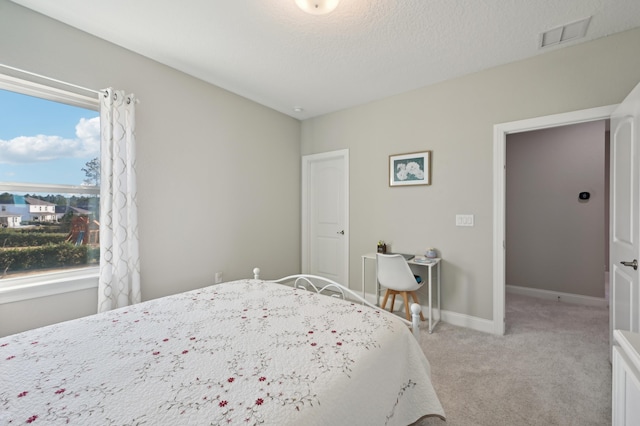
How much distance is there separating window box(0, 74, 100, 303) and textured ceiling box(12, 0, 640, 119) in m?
0.63

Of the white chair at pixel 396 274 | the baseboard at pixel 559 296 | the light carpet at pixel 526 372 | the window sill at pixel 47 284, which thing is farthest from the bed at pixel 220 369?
the baseboard at pixel 559 296

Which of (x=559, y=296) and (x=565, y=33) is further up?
(x=565, y=33)

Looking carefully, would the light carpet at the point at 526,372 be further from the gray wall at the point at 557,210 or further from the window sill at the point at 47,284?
the window sill at the point at 47,284

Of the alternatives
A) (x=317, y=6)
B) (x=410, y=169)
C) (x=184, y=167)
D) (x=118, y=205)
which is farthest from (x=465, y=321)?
(x=118, y=205)

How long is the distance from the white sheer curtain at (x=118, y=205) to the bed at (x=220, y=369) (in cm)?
66

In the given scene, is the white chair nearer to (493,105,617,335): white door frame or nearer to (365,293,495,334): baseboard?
(365,293,495,334): baseboard

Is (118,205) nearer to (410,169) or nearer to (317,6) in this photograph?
(317,6)

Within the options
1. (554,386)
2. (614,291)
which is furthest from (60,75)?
(614,291)

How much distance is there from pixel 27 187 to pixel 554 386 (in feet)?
13.1

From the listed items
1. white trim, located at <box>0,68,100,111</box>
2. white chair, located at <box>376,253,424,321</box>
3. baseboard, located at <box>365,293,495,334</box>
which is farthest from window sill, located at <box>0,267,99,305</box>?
baseboard, located at <box>365,293,495,334</box>

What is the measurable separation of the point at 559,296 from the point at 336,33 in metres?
4.30

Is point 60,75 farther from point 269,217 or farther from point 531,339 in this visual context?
point 531,339

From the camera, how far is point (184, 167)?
110 inches

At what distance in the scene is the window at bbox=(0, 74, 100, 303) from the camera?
6.34 ft
